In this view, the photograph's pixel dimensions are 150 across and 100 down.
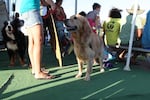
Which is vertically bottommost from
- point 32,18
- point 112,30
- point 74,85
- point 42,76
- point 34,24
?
point 74,85

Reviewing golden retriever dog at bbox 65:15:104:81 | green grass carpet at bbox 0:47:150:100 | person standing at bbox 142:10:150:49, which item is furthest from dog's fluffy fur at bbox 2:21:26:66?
person standing at bbox 142:10:150:49

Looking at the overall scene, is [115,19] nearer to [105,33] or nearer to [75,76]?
[105,33]

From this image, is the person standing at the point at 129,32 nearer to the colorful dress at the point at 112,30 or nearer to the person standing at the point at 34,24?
the colorful dress at the point at 112,30

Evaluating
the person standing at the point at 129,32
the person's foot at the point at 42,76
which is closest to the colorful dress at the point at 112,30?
the person standing at the point at 129,32

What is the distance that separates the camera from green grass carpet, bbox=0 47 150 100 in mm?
5188

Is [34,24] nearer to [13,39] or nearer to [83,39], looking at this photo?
[83,39]

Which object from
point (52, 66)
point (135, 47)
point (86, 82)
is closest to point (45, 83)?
point (86, 82)

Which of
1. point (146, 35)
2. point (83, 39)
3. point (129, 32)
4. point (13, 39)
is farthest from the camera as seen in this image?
point (129, 32)

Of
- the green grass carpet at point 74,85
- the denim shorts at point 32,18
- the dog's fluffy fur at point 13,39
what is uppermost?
the denim shorts at point 32,18

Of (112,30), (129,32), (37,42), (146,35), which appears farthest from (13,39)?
(146,35)

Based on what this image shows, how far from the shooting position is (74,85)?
596cm

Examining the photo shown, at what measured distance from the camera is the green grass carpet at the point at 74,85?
A: 204 inches

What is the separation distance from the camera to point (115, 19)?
Result: 907cm

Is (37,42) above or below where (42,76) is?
above
